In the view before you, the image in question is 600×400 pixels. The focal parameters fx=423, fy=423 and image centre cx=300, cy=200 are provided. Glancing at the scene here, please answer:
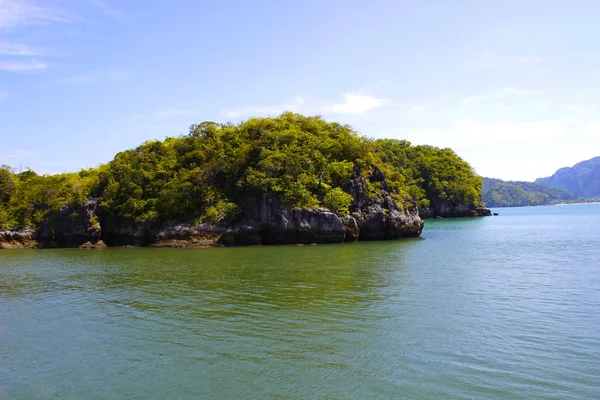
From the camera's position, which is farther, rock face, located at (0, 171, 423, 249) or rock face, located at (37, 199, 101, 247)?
rock face, located at (37, 199, 101, 247)

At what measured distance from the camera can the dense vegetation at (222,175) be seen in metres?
43.2

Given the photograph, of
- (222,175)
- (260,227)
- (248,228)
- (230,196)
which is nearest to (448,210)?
(222,175)

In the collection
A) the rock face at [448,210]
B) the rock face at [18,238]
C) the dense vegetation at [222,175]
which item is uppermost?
the dense vegetation at [222,175]

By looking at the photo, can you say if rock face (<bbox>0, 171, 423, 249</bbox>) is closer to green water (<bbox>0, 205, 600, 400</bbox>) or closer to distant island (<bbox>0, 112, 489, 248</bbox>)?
distant island (<bbox>0, 112, 489, 248</bbox>)

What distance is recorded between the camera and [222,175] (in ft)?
158

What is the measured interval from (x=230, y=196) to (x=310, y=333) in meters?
34.3

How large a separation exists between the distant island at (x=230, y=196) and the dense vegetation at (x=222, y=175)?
0.39ft

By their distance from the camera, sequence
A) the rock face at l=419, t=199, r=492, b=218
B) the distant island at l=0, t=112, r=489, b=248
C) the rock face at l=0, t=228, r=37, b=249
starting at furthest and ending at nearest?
the rock face at l=419, t=199, r=492, b=218 < the rock face at l=0, t=228, r=37, b=249 < the distant island at l=0, t=112, r=489, b=248

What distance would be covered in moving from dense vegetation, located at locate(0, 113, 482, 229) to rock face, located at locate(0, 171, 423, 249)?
39.8 inches

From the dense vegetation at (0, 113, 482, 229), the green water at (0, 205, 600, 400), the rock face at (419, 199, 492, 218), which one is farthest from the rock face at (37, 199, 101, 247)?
the rock face at (419, 199, 492, 218)

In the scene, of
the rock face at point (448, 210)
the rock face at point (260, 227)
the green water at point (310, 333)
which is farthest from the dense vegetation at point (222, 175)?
the rock face at point (448, 210)

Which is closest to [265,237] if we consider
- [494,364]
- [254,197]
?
[254,197]

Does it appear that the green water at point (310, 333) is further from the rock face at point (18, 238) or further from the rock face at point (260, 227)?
the rock face at point (18, 238)

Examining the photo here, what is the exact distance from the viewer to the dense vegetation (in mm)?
43250
